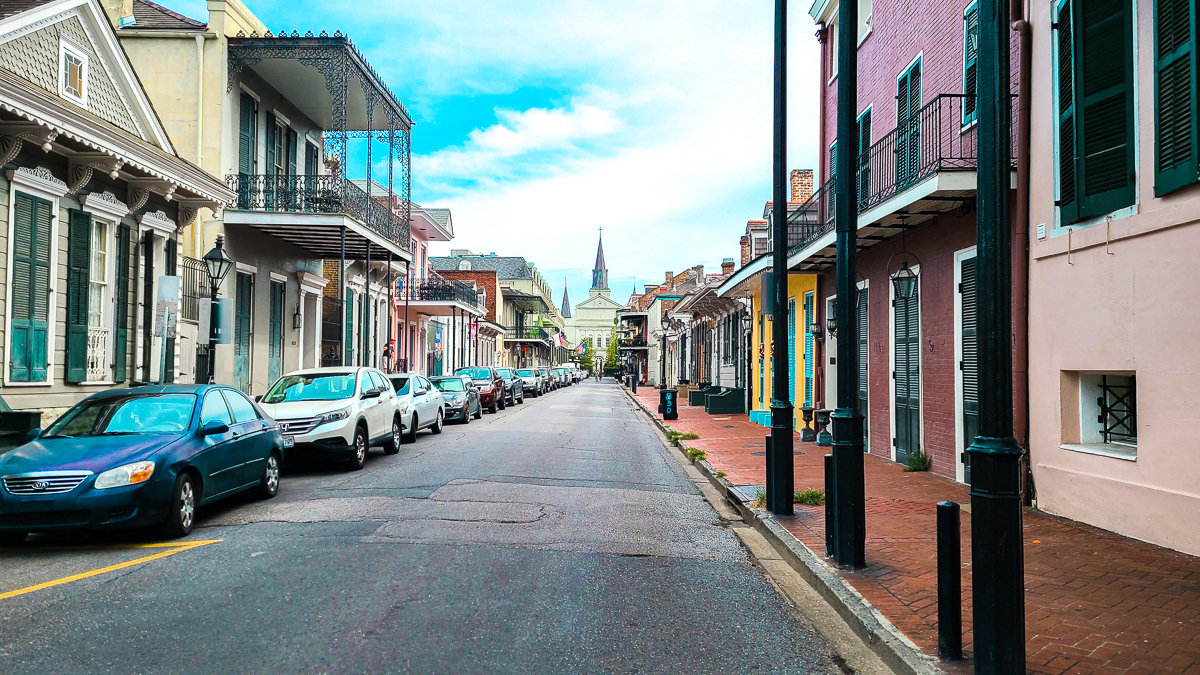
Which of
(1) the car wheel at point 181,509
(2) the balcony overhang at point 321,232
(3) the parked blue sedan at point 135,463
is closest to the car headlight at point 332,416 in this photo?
(3) the parked blue sedan at point 135,463

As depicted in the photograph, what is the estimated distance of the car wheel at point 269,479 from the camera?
10023 millimetres

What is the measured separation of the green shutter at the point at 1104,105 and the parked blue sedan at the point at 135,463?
8.80 metres

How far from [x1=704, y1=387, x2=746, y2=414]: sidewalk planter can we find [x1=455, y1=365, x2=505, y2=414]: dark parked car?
7471mm

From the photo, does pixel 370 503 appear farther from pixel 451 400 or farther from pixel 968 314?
pixel 451 400

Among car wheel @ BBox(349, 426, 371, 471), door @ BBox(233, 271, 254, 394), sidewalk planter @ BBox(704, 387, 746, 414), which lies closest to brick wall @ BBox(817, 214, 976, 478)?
car wheel @ BBox(349, 426, 371, 471)

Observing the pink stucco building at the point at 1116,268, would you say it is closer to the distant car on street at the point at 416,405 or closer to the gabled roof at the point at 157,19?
the distant car on street at the point at 416,405

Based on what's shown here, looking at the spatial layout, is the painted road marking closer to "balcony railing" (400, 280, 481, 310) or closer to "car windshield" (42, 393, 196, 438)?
"car windshield" (42, 393, 196, 438)

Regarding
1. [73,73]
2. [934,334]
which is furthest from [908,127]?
[73,73]

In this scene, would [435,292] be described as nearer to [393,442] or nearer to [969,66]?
[393,442]

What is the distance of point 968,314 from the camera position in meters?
11.0

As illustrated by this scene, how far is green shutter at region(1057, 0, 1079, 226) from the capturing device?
27.9 ft

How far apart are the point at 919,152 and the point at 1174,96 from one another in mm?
4748

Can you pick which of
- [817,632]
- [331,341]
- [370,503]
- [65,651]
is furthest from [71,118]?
[331,341]

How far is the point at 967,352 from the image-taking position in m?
11.0
